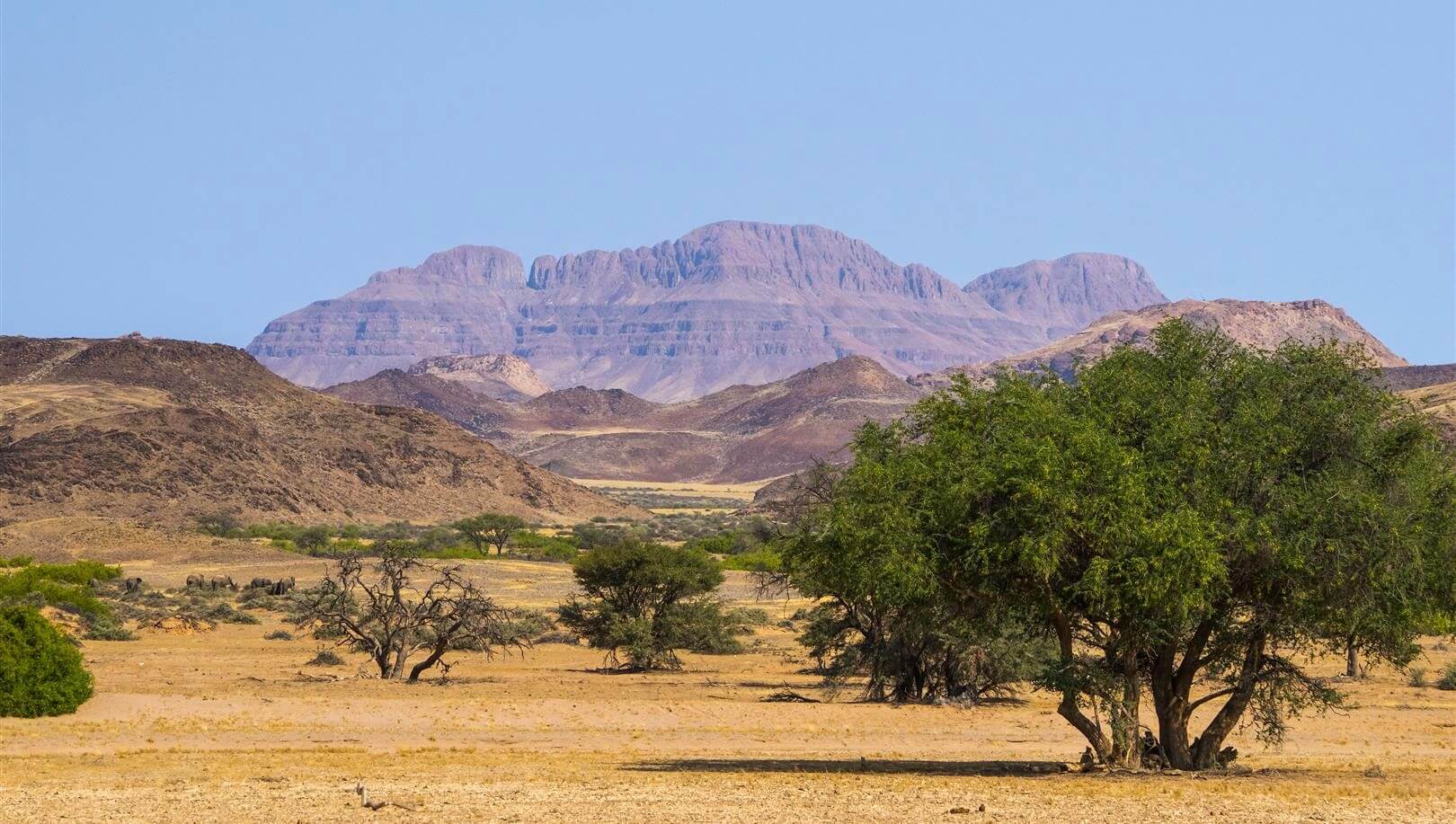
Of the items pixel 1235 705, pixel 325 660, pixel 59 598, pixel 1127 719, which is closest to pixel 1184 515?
pixel 1127 719

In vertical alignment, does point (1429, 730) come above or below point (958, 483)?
below

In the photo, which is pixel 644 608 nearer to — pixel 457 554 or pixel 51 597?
pixel 51 597

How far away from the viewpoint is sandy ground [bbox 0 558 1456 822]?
1797cm

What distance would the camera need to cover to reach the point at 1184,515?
18172 mm

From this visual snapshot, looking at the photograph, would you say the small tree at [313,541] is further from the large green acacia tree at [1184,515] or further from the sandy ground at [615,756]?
the large green acacia tree at [1184,515]

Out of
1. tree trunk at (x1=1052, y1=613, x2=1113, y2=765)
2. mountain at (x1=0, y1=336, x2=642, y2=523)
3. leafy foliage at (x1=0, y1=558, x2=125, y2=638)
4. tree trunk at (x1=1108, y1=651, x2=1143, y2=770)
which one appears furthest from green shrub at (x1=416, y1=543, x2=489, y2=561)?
tree trunk at (x1=1108, y1=651, x2=1143, y2=770)

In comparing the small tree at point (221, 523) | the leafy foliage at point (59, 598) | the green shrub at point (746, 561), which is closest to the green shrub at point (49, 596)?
the leafy foliage at point (59, 598)

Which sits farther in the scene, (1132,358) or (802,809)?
(1132,358)

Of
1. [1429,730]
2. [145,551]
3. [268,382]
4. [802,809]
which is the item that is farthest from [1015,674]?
[268,382]

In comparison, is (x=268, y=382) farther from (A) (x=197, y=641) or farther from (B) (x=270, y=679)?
(B) (x=270, y=679)

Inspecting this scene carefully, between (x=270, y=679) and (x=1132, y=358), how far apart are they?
2153cm

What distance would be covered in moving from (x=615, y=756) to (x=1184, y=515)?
9.61 metres

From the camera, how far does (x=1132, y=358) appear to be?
67.4 ft

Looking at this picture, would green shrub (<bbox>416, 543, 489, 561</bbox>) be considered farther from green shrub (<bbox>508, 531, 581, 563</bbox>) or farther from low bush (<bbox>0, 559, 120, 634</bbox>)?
low bush (<bbox>0, 559, 120, 634</bbox>)
